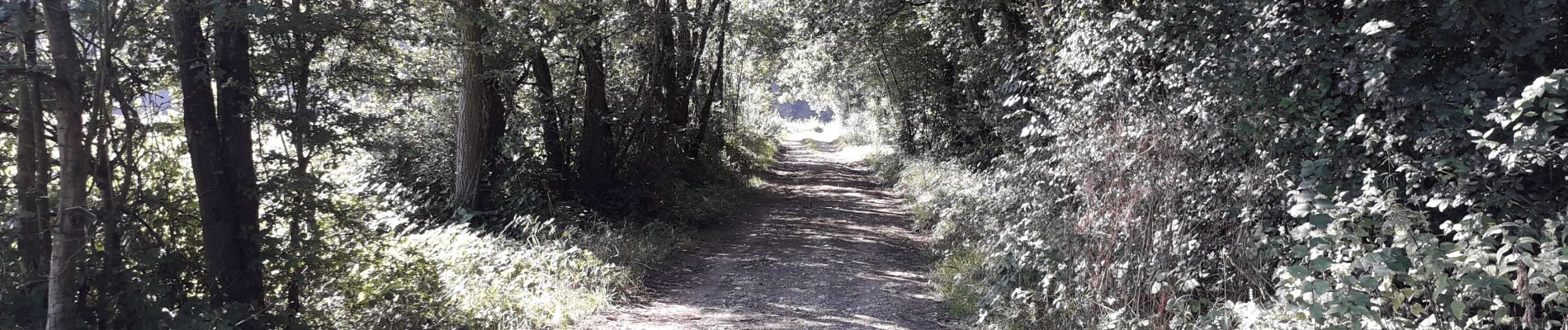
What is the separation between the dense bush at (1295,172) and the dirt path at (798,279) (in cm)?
95

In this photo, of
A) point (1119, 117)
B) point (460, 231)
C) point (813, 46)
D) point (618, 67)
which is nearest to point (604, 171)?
point (618, 67)

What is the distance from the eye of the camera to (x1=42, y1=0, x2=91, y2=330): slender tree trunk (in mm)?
3332

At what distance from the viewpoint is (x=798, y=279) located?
7.56 meters

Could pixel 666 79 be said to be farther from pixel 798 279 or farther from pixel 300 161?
pixel 300 161

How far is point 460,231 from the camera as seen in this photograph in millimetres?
8086

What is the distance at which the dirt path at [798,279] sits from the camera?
611cm

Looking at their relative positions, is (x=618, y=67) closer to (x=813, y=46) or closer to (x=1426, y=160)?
(x=813, y=46)

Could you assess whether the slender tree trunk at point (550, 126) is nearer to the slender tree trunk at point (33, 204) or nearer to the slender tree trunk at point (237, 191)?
the slender tree trunk at point (237, 191)

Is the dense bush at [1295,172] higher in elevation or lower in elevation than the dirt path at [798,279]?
higher

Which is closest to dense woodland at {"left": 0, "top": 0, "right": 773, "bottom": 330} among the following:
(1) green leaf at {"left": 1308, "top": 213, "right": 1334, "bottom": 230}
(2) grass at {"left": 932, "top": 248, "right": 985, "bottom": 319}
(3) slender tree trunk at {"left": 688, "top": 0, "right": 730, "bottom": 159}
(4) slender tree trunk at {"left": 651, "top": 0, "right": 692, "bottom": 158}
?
Answer: (4) slender tree trunk at {"left": 651, "top": 0, "right": 692, "bottom": 158}

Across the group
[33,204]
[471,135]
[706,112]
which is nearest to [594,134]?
[471,135]

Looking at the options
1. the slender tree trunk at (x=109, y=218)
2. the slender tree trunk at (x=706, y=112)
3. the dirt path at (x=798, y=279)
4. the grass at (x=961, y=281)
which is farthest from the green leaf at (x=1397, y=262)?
the slender tree trunk at (x=706, y=112)

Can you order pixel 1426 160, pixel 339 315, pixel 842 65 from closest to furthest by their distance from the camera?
pixel 1426 160 → pixel 339 315 → pixel 842 65

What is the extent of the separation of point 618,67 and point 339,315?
656 cm
